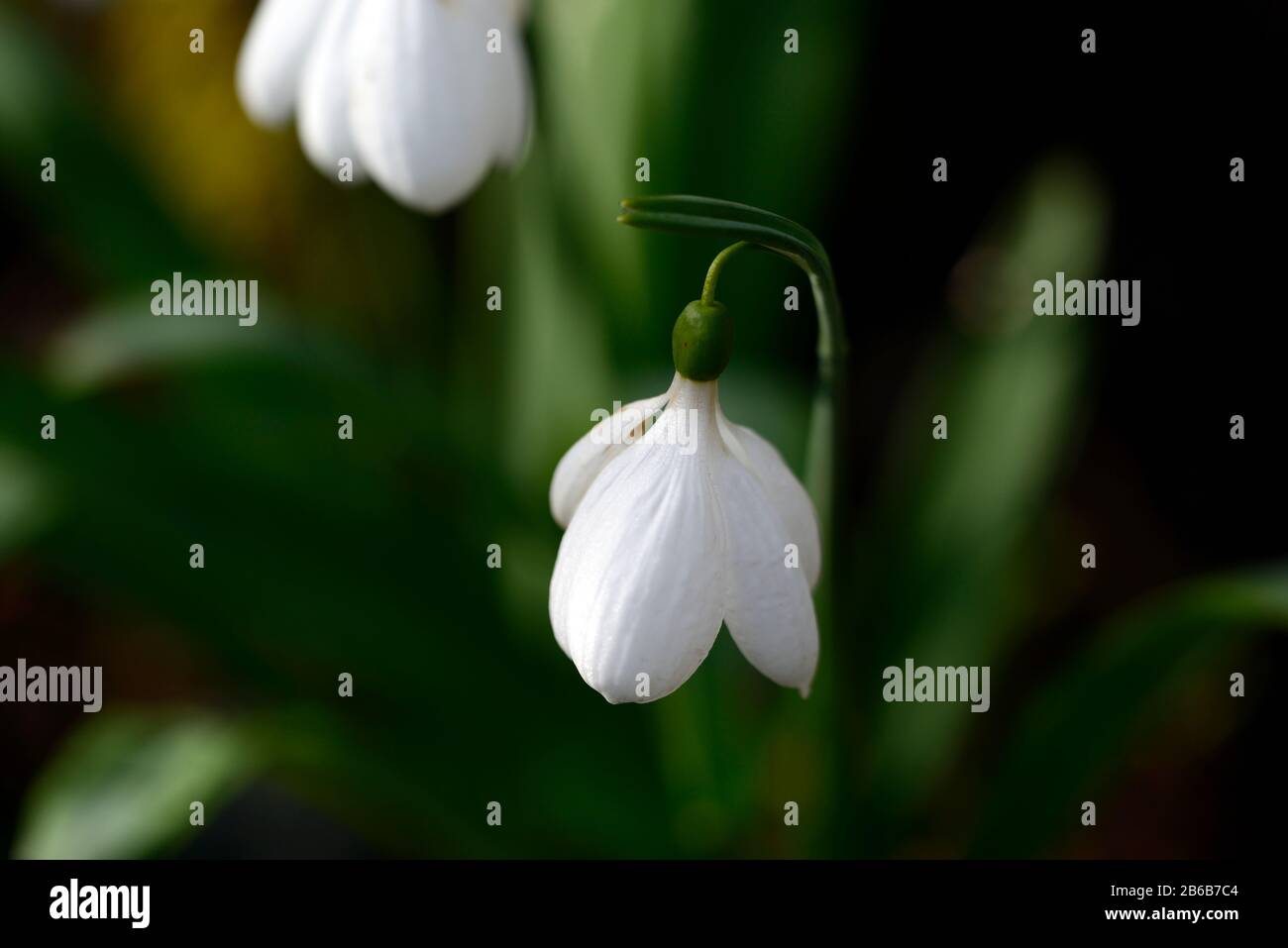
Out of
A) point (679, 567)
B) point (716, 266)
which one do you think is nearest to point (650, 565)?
point (679, 567)
